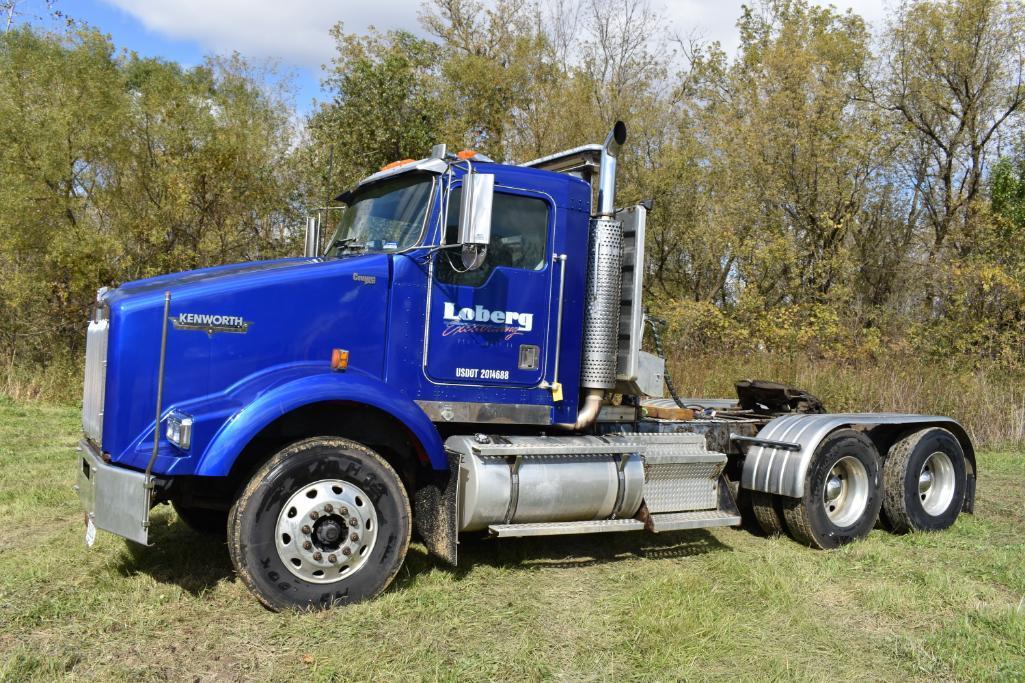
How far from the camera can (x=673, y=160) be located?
23859 mm

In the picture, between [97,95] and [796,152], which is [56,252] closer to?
[97,95]

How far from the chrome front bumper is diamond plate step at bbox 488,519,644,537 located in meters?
2.10

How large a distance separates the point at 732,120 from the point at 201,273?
1881cm

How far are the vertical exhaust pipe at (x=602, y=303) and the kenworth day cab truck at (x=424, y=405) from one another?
0.7 inches

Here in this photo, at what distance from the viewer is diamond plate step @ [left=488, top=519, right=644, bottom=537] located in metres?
5.22

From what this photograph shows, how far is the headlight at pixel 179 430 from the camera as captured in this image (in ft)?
14.7

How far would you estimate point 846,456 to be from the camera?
682 cm

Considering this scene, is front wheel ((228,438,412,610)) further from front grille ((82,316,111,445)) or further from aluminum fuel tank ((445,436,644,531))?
front grille ((82,316,111,445))

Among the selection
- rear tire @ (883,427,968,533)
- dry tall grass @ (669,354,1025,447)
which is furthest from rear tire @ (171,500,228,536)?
dry tall grass @ (669,354,1025,447)

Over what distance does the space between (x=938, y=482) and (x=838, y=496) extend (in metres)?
1.33

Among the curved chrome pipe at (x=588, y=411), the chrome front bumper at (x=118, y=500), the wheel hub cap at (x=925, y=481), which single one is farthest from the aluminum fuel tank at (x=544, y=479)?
the wheel hub cap at (x=925, y=481)

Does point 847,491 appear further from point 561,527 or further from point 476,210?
point 476,210

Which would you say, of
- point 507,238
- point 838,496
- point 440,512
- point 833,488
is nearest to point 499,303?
point 507,238

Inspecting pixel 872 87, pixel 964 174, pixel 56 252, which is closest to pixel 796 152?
pixel 872 87
